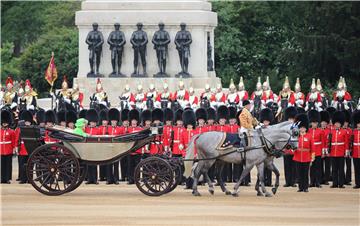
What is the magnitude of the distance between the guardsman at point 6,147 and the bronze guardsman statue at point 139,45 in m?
14.2

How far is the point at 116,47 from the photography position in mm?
47906

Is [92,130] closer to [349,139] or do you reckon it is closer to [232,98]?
[349,139]

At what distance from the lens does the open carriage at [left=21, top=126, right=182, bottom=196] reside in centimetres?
2934

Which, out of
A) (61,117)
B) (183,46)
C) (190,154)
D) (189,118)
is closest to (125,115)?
(61,117)

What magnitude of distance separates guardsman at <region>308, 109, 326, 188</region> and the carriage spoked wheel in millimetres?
5155

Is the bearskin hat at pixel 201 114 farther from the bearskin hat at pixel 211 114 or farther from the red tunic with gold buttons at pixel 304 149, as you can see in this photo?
the red tunic with gold buttons at pixel 304 149

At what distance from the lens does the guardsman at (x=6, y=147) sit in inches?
1309

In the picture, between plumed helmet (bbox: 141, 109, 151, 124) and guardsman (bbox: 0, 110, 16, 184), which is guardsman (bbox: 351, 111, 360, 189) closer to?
plumed helmet (bbox: 141, 109, 151, 124)

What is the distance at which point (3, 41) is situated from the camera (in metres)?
78.4

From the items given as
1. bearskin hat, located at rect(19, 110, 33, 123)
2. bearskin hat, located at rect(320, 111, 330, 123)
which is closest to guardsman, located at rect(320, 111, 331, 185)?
bearskin hat, located at rect(320, 111, 330, 123)

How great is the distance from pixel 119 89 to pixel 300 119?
1615 cm

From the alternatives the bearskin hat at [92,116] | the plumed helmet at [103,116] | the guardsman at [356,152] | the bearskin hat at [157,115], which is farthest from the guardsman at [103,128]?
the guardsman at [356,152]

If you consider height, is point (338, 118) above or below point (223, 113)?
below

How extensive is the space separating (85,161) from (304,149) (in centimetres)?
465
